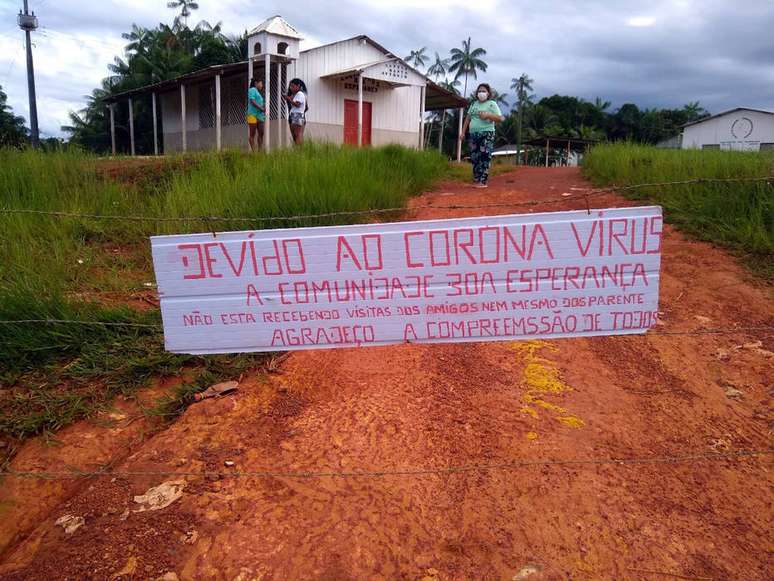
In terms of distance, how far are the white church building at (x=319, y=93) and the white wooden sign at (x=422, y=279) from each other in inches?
447

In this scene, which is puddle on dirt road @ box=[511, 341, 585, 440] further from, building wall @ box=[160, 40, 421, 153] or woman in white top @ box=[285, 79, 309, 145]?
building wall @ box=[160, 40, 421, 153]

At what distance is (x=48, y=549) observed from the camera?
1973mm

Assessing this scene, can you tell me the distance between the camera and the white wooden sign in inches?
78.3

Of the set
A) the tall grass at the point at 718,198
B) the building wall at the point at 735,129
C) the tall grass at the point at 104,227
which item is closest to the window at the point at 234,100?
the tall grass at the point at 104,227

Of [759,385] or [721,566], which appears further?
[759,385]

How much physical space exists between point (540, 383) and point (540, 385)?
0.02 m

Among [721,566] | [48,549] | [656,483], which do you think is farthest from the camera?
[656,483]

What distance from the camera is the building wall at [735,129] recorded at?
27.8 meters

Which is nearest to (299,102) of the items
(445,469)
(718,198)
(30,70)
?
(718,198)

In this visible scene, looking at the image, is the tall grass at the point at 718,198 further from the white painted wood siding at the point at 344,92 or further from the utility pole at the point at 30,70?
the utility pole at the point at 30,70

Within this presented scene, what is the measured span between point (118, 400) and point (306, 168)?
3.28m

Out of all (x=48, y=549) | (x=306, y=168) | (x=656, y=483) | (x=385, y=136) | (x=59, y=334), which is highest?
(x=385, y=136)

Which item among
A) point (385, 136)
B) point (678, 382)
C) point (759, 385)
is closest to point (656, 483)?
point (678, 382)

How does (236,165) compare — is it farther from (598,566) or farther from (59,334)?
(598,566)
